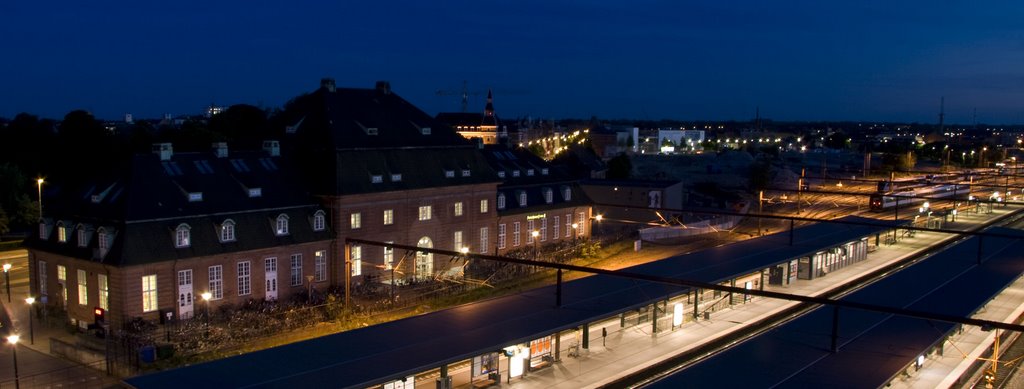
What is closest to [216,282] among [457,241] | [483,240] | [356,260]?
[356,260]

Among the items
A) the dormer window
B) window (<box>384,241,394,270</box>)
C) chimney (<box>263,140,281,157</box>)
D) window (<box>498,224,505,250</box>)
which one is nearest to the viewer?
the dormer window

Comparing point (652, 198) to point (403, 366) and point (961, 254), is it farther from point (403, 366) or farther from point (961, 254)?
point (403, 366)

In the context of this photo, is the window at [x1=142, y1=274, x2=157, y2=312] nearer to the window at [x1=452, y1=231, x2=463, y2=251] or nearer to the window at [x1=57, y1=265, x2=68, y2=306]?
the window at [x1=57, y1=265, x2=68, y2=306]

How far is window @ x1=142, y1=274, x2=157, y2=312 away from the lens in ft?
119

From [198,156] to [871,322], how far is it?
33.2 metres

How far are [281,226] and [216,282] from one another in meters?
4.74

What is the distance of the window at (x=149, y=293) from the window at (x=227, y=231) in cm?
385

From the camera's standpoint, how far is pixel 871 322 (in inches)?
1223

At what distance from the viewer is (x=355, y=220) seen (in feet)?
152

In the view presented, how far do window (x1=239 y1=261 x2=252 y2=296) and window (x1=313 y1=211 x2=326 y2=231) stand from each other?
4859mm

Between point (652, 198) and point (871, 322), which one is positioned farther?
point (652, 198)

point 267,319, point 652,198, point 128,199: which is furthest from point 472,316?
point 652,198

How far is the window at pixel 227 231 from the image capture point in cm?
3944

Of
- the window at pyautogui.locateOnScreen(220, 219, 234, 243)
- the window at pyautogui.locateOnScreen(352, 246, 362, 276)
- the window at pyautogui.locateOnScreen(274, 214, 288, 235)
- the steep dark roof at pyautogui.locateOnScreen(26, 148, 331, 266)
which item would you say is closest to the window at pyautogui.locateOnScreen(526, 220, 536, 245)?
the window at pyautogui.locateOnScreen(352, 246, 362, 276)
